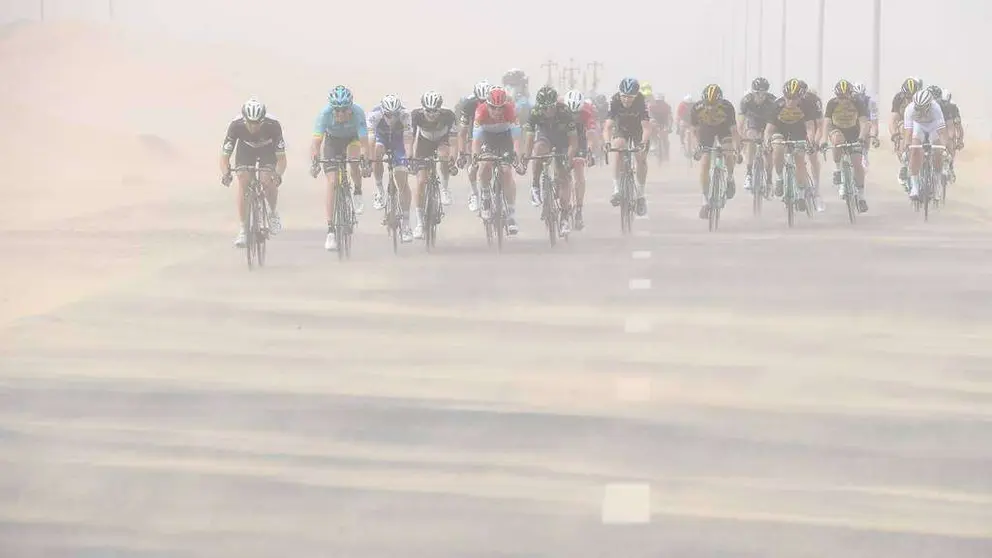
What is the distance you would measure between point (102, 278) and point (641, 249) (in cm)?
586

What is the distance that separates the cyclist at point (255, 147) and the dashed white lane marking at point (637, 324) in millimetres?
5309

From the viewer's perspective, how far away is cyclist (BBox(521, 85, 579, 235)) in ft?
75.4

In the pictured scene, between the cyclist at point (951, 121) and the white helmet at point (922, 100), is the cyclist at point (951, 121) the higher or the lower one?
the lower one

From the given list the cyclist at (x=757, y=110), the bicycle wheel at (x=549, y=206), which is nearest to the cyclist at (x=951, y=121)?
the cyclist at (x=757, y=110)

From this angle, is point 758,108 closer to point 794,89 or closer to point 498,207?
point 794,89

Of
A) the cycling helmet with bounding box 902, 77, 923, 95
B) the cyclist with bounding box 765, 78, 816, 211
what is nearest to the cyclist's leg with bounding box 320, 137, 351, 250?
the cyclist with bounding box 765, 78, 816, 211

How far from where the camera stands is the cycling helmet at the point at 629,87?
24.8 metres

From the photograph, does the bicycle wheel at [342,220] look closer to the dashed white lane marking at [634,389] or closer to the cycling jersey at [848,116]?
the cycling jersey at [848,116]

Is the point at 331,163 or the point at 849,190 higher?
the point at 331,163

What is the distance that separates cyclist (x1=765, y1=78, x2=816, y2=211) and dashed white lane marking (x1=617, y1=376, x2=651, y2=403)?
524 inches

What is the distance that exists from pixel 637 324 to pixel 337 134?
6.80m

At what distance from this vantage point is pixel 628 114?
25281mm

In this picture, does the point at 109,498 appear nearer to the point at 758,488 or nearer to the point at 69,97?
the point at 758,488

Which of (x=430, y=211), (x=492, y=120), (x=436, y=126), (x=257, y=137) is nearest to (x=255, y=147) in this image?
(x=257, y=137)
